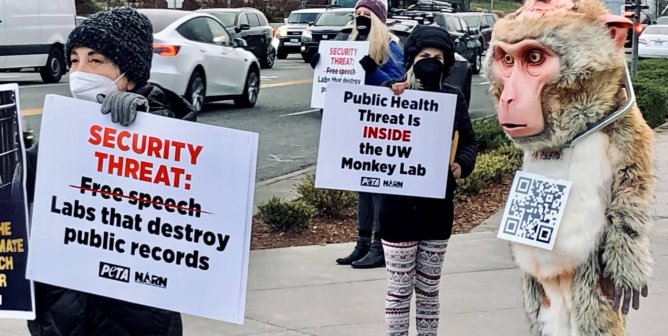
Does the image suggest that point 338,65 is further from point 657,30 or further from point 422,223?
point 657,30

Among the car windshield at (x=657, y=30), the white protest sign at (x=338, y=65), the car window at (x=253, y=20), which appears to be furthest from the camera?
the car windshield at (x=657, y=30)

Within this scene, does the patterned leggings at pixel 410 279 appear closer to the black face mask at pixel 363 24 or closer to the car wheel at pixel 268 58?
the black face mask at pixel 363 24

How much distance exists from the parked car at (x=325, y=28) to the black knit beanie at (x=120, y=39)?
2479 centimetres

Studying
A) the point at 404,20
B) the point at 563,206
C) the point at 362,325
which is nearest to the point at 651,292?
the point at 362,325

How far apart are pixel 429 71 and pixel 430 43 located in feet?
0.44

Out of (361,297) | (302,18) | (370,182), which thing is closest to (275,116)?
(361,297)

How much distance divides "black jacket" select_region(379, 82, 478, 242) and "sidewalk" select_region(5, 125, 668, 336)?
3.36ft

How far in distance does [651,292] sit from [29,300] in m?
4.36

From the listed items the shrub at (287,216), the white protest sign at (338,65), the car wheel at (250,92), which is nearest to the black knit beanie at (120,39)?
the white protest sign at (338,65)

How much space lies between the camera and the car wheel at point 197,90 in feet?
50.0

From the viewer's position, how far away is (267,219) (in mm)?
8148

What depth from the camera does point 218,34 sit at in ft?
53.9

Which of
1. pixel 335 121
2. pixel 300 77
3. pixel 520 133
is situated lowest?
pixel 300 77

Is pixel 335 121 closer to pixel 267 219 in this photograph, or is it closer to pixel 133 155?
pixel 133 155
